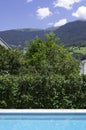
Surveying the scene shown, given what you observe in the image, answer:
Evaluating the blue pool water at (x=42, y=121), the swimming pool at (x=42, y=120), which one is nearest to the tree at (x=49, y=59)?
the swimming pool at (x=42, y=120)

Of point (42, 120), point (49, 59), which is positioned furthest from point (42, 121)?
point (49, 59)

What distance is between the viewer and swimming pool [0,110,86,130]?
16.1 metres

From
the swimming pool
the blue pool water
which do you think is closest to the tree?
the swimming pool

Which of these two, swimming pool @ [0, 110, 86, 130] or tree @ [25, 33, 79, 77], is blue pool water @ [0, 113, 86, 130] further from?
tree @ [25, 33, 79, 77]

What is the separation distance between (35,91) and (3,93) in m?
1.93

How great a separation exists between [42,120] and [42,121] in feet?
0.62

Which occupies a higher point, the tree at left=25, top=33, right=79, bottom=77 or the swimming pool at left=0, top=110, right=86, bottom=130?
the tree at left=25, top=33, right=79, bottom=77

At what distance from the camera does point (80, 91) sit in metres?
20.9

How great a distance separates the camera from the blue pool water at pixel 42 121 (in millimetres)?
16109

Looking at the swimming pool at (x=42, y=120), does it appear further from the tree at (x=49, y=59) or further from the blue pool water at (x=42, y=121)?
the tree at (x=49, y=59)

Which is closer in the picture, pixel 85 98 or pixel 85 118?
pixel 85 118

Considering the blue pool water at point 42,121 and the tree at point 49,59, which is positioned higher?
the tree at point 49,59

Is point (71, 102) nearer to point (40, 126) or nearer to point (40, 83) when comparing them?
point (40, 83)

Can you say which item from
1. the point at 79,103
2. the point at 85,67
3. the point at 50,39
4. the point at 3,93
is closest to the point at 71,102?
the point at 79,103
